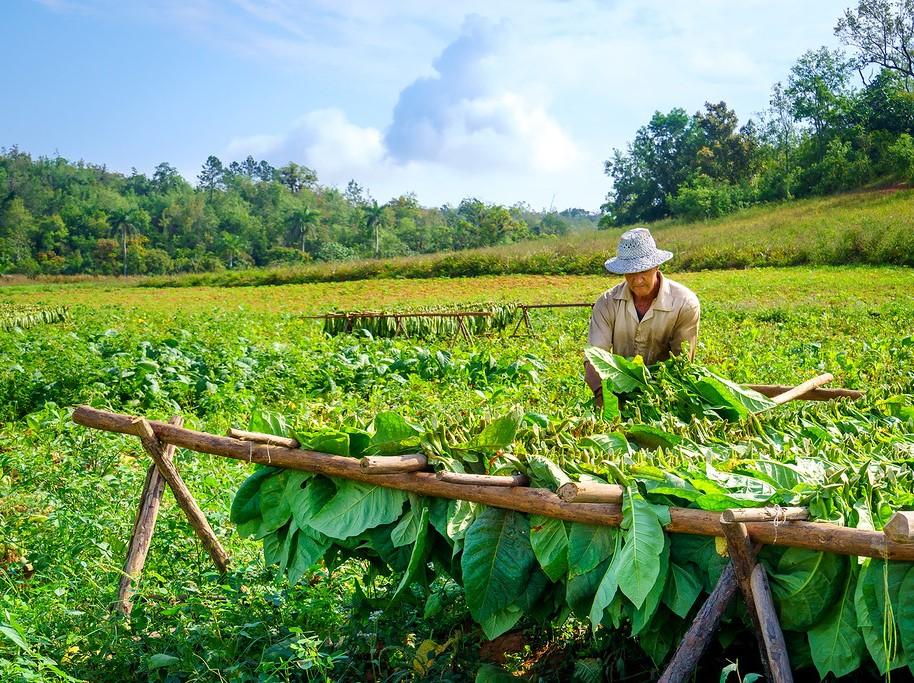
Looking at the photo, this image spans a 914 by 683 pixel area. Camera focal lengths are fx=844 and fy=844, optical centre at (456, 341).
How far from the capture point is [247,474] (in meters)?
5.89

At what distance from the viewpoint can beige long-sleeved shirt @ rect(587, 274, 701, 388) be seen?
496 centimetres

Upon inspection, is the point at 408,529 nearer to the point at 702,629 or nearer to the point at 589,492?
the point at 589,492

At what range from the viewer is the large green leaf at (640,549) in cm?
251

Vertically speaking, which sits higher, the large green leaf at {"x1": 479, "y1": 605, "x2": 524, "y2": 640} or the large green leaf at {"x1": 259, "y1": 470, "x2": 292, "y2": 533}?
the large green leaf at {"x1": 259, "y1": 470, "x2": 292, "y2": 533}

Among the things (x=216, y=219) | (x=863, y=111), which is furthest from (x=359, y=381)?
(x=216, y=219)

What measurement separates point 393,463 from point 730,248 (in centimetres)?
2846

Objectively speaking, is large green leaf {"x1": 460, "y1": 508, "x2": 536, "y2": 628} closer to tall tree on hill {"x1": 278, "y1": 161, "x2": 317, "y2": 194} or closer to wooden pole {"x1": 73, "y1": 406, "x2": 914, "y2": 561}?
wooden pole {"x1": 73, "y1": 406, "x2": 914, "y2": 561}

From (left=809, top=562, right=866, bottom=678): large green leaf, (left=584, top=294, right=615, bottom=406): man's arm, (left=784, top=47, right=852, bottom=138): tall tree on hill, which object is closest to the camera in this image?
(left=809, top=562, right=866, bottom=678): large green leaf

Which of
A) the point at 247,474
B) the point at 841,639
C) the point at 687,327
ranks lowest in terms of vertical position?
the point at 247,474

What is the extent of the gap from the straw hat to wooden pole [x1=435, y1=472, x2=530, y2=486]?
2.25m

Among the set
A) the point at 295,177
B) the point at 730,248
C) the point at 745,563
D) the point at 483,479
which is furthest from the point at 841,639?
the point at 295,177

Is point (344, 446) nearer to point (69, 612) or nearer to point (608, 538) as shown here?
point (608, 538)

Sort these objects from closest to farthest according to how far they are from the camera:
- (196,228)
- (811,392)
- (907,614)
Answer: (907,614), (811,392), (196,228)

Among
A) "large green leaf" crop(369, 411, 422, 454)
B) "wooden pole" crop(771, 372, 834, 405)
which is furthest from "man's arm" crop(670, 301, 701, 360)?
"large green leaf" crop(369, 411, 422, 454)
